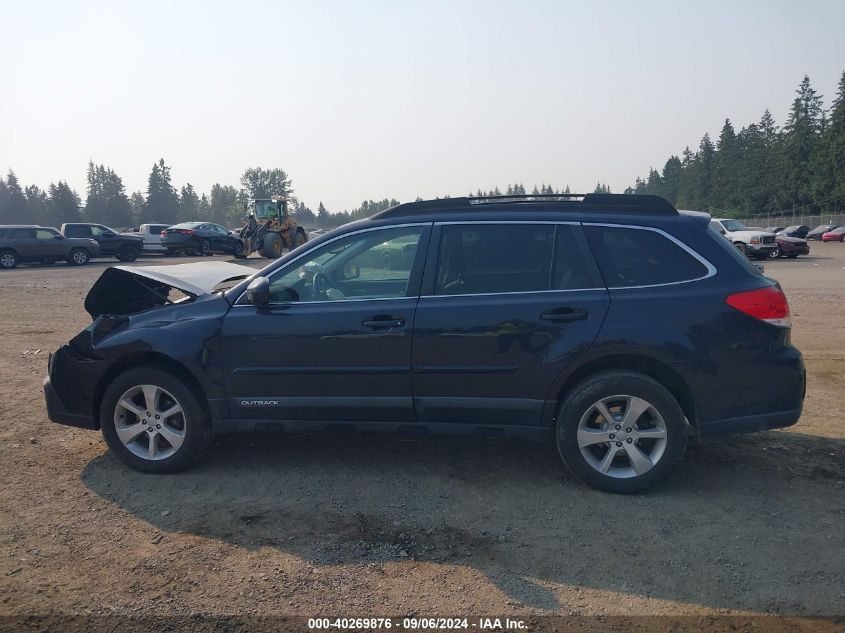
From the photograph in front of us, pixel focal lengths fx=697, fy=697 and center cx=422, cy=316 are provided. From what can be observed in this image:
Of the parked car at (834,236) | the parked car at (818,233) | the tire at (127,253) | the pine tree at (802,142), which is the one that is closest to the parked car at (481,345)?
the tire at (127,253)

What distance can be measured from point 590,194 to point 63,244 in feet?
89.0

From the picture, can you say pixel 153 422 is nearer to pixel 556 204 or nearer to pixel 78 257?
pixel 556 204

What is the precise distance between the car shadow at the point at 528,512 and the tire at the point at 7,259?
24625mm

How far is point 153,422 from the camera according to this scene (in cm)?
481

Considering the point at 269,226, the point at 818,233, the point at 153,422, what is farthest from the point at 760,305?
the point at 818,233

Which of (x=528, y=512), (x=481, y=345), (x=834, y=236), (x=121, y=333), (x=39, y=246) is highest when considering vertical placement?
(x=39, y=246)

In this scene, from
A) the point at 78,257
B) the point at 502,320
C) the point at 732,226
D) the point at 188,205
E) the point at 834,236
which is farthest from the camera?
the point at 188,205

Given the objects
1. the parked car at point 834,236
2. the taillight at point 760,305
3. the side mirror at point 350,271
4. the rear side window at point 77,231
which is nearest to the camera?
the taillight at point 760,305

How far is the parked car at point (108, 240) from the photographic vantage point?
30297 millimetres

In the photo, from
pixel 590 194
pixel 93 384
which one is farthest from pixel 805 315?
pixel 93 384

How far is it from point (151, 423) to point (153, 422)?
2 cm

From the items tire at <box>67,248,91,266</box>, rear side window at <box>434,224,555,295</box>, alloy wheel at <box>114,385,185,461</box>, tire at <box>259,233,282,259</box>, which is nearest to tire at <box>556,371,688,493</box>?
rear side window at <box>434,224,555,295</box>

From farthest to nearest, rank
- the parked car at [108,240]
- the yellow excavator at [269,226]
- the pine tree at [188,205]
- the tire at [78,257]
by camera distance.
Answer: the pine tree at [188,205]
the yellow excavator at [269,226]
the parked car at [108,240]
the tire at [78,257]

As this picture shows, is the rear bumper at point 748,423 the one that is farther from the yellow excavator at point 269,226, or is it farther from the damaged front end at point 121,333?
the yellow excavator at point 269,226
